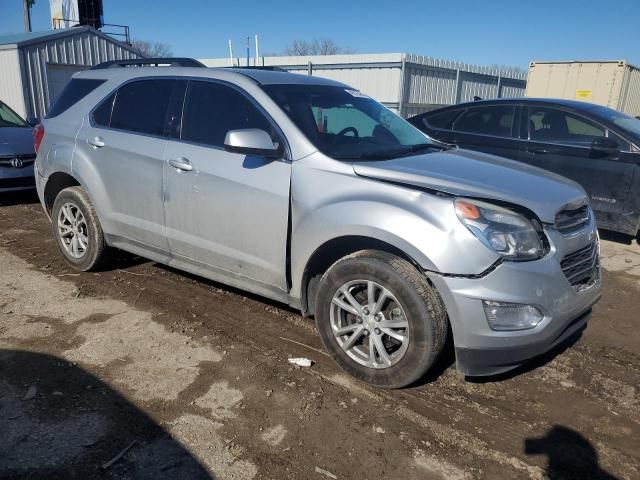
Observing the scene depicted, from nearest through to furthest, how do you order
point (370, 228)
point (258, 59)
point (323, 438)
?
point (323, 438)
point (370, 228)
point (258, 59)

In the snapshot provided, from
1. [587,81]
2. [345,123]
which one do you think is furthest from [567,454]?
[587,81]

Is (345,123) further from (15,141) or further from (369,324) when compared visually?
(15,141)

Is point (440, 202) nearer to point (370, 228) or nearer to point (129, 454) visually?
point (370, 228)

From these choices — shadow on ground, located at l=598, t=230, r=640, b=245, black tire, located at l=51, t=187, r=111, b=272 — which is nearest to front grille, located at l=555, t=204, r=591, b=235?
black tire, located at l=51, t=187, r=111, b=272

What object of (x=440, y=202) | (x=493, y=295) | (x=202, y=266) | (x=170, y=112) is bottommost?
(x=202, y=266)

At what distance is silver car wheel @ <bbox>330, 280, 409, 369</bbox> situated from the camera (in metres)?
3.02

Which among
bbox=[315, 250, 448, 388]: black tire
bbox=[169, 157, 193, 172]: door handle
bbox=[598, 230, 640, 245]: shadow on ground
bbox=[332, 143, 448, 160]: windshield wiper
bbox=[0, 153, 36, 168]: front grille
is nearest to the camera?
bbox=[315, 250, 448, 388]: black tire

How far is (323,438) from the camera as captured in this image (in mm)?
2717

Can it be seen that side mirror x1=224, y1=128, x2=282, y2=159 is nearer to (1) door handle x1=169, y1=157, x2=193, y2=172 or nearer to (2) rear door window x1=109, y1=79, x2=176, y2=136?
(1) door handle x1=169, y1=157, x2=193, y2=172

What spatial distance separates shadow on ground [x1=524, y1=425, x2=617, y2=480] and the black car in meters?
4.11

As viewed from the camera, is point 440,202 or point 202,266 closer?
point 440,202

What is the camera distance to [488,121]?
6.97 metres

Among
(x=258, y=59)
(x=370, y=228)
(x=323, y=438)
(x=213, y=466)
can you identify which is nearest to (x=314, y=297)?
(x=370, y=228)

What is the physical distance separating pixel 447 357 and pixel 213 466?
5.80 ft
